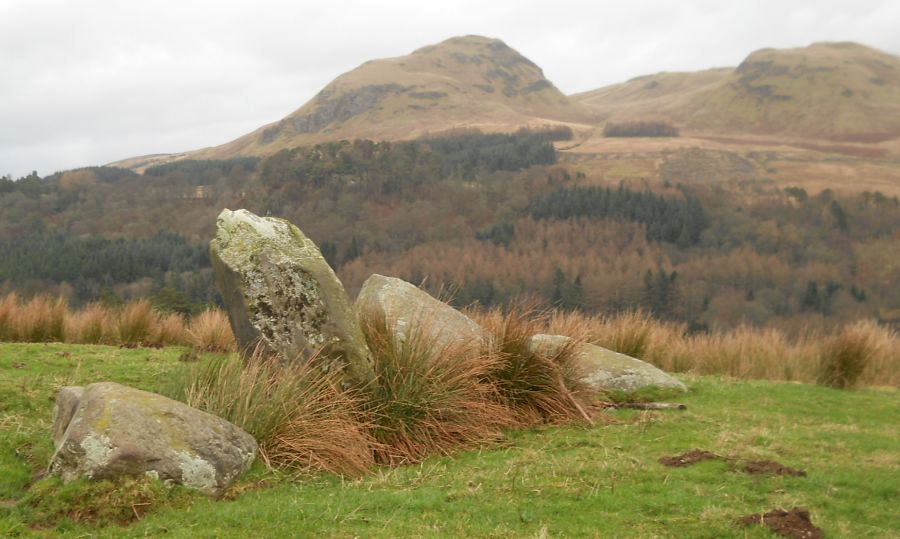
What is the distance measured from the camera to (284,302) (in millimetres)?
8320

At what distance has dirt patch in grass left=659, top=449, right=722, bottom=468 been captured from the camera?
283 inches

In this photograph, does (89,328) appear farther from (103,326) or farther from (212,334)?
(212,334)

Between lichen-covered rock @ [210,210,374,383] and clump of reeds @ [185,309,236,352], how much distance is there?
4.95 meters

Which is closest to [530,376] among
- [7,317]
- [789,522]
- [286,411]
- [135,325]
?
[286,411]

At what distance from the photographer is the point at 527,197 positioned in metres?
146

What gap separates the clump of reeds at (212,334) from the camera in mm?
13422

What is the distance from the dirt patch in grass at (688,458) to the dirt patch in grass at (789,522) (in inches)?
61.6

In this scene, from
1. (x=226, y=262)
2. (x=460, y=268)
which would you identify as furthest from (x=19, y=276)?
(x=226, y=262)

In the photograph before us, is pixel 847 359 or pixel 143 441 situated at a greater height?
pixel 143 441

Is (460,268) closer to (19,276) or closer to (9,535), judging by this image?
(19,276)

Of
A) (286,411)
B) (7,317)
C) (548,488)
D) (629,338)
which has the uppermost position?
(7,317)

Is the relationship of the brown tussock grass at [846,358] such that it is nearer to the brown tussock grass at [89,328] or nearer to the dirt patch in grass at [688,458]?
the dirt patch in grass at [688,458]

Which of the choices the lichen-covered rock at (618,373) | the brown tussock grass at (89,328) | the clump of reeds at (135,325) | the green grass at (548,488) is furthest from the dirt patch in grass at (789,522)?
the brown tussock grass at (89,328)

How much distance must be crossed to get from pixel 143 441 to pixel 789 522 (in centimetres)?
498
